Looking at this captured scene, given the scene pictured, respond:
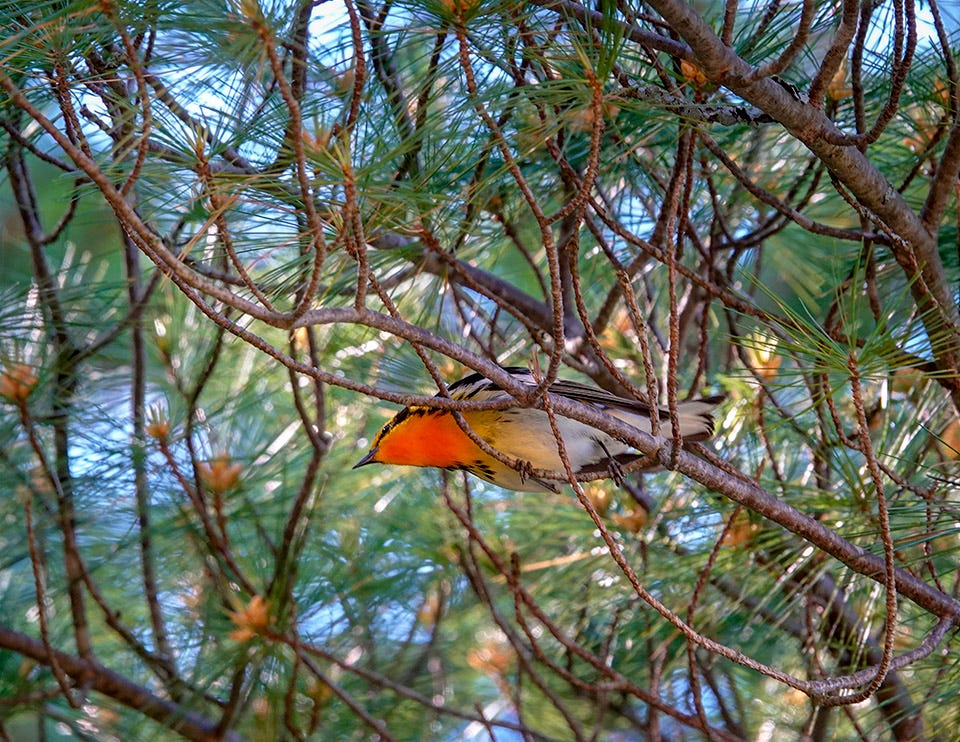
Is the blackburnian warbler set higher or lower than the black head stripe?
lower

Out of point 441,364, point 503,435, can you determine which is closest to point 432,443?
point 503,435

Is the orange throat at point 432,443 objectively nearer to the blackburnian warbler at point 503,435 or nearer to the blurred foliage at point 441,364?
the blackburnian warbler at point 503,435

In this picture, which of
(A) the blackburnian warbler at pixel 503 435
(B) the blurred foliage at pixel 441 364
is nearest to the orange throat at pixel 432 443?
(A) the blackburnian warbler at pixel 503 435

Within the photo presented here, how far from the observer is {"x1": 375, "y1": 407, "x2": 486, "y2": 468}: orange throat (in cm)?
160

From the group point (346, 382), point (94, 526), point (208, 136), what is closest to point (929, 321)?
point (346, 382)

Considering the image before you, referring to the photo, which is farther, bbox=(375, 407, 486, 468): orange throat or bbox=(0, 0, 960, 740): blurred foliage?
bbox=(375, 407, 486, 468): orange throat

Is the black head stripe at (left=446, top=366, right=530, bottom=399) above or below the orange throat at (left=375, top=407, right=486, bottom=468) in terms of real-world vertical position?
above

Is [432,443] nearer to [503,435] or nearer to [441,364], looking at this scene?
[503,435]

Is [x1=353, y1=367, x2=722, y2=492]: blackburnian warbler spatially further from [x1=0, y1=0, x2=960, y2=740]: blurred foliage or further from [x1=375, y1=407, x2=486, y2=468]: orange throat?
[x1=0, y1=0, x2=960, y2=740]: blurred foliage

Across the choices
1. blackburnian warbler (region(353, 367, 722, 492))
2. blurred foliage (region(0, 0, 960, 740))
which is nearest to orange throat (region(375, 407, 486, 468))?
blackburnian warbler (region(353, 367, 722, 492))

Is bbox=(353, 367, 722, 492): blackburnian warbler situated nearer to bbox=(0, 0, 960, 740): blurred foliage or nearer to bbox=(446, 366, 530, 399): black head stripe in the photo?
bbox=(446, 366, 530, 399): black head stripe

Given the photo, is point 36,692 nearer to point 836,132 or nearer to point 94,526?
point 94,526

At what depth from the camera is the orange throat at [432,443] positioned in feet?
5.25

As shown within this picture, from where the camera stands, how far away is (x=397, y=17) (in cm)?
137
